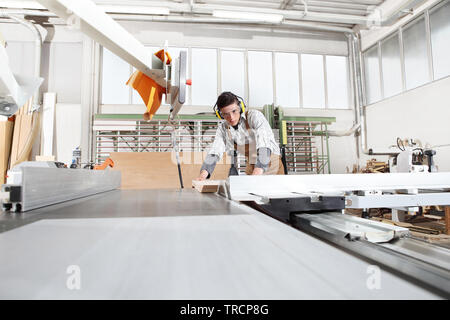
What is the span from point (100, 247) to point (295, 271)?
1.05ft

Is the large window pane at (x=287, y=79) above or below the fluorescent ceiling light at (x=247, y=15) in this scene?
below

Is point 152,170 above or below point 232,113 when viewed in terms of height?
below

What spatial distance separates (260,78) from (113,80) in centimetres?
348

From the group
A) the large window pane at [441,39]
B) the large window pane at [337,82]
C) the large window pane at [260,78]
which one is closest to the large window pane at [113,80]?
the large window pane at [260,78]

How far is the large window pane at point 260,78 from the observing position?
6.03 m

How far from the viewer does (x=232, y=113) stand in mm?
2299

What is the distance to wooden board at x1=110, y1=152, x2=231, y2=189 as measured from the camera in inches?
146

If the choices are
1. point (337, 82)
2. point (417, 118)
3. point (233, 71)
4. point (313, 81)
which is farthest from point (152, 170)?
point (337, 82)

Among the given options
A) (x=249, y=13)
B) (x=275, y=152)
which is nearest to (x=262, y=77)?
(x=249, y=13)

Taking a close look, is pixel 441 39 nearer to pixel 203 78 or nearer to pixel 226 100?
pixel 203 78

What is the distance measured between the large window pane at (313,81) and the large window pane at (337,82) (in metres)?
0.22

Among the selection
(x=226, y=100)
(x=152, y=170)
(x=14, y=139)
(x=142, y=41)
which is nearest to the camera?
(x=226, y=100)

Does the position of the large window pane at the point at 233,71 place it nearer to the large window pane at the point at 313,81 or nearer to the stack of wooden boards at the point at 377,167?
the large window pane at the point at 313,81
